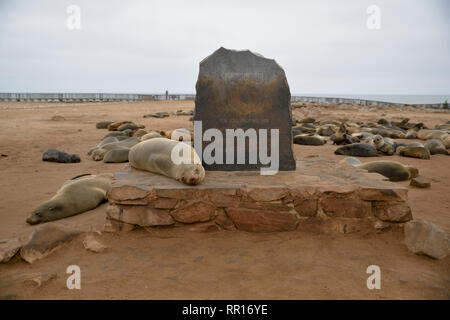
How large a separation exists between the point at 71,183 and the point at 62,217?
0.67 meters

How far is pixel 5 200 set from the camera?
452 cm

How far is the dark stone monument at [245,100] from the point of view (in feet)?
14.0

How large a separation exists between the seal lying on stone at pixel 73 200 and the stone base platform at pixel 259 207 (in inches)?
33.6

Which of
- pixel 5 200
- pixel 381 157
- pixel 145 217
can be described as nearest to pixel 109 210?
pixel 145 217

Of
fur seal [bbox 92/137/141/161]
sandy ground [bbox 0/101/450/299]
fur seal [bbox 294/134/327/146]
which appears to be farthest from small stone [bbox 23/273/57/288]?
fur seal [bbox 294/134/327/146]

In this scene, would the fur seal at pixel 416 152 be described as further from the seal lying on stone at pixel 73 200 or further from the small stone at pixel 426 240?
the seal lying on stone at pixel 73 200

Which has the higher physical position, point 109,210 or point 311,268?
point 109,210

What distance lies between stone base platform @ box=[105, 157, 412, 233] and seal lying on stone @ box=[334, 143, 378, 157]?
4.47 meters

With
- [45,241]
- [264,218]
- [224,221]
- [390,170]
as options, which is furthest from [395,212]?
[45,241]

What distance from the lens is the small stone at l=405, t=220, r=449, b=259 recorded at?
9.80ft

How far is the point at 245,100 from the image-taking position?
14.1ft

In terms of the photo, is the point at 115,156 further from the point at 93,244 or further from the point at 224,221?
the point at 224,221

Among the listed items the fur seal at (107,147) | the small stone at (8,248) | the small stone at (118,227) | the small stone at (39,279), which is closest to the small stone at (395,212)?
the small stone at (118,227)
